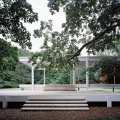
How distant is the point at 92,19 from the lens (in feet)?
36.9

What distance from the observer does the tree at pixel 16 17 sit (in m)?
7.93

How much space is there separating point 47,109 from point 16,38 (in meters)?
4.36

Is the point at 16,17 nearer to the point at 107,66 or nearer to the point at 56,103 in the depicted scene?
the point at 107,66

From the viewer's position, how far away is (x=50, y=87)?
17922 mm

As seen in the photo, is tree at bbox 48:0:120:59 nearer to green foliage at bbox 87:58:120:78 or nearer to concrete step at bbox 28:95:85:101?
green foliage at bbox 87:58:120:78

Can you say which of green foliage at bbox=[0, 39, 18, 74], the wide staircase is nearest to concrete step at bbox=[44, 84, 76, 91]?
the wide staircase

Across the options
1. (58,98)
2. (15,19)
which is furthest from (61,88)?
(15,19)

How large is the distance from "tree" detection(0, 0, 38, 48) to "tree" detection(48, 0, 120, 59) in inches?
82.9

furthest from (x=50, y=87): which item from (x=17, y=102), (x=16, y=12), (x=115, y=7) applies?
(x=16, y=12)

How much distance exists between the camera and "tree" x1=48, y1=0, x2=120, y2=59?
1028 cm

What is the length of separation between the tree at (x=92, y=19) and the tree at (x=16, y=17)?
6.91 ft

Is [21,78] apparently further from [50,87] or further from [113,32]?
[113,32]

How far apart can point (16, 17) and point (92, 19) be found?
14.5 ft

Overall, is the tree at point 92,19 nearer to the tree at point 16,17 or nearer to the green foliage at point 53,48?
the green foliage at point 53,48
